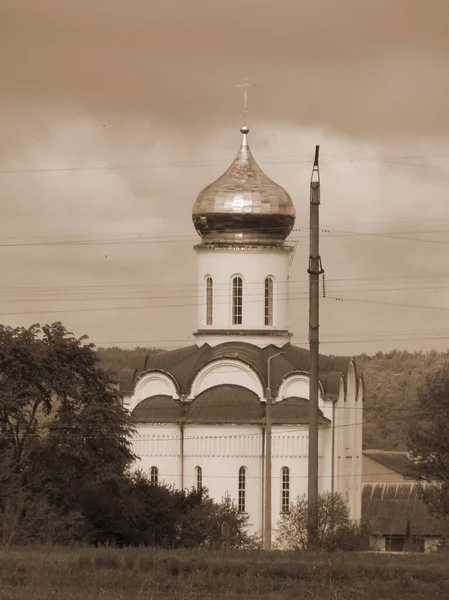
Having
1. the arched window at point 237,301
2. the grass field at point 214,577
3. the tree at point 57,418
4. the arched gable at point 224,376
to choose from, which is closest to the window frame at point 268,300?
the arched window at point 237,301

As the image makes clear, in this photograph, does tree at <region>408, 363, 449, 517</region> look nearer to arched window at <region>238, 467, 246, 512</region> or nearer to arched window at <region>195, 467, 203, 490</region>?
arched window at <region>238, 467, 246, 512</region>

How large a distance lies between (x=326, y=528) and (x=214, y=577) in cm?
958

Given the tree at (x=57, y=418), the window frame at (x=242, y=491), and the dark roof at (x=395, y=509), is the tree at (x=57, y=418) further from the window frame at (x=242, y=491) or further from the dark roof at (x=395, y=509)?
the dark roof at (x=395, y=509)

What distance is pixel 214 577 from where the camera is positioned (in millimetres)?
19328

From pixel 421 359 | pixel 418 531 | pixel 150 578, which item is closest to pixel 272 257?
pixel 418 531

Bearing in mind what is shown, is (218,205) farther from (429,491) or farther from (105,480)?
(105,480)

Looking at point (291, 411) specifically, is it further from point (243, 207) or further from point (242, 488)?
point (243, 207)

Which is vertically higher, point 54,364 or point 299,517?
point 54,364

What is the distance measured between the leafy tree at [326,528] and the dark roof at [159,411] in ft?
11.4

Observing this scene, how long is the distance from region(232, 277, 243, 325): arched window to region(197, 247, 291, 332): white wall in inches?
3.1

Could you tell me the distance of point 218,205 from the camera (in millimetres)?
39719

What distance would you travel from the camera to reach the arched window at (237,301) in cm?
3978

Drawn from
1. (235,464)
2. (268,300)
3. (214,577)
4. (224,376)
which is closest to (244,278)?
(268,300)

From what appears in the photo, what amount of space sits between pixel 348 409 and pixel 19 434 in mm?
13658
